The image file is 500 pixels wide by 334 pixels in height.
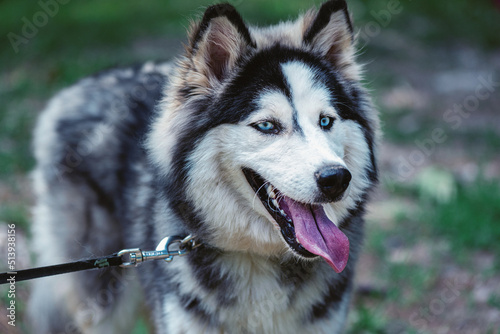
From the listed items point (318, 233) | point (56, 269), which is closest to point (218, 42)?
point (318, 233)

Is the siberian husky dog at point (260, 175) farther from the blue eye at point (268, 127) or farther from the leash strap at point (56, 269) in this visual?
the leash strap at point (56, 269)

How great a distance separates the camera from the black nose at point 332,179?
2.20m

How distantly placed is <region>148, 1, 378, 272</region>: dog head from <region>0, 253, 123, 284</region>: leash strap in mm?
490

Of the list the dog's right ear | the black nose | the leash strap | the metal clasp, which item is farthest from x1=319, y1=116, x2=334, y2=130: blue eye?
the leash strap

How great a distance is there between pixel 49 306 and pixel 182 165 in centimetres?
181

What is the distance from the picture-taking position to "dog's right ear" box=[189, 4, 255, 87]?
8.16 feet

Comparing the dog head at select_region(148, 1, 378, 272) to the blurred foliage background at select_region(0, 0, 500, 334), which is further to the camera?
the blurred foliage background at select_region(0, 0, 500, 334)

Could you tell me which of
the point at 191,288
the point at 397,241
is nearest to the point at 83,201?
the point at 191,288

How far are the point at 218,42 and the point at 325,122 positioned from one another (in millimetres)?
700

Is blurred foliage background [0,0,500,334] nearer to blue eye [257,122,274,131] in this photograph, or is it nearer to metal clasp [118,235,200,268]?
blue eye [257,122,274,131]

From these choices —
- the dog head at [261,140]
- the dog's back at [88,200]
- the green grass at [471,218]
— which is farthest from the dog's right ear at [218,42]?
the green grass at [471,218]

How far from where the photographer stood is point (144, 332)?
151 inches

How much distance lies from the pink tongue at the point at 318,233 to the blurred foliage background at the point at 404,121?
606 mm

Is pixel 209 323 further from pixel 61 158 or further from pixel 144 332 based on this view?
pixel 61 158
